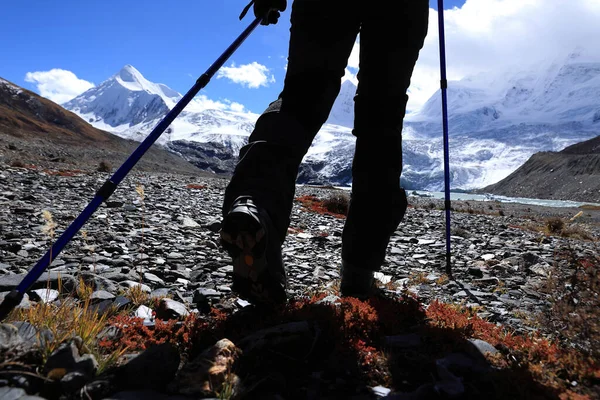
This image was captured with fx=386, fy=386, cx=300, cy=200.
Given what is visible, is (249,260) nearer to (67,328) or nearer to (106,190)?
(67,328)

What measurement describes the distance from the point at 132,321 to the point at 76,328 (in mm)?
418

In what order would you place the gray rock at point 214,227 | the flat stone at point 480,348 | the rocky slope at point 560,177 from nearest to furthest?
the flat stone at point 480,348 < the gray rock at point 214,227 < the rocky slope at point 560,177

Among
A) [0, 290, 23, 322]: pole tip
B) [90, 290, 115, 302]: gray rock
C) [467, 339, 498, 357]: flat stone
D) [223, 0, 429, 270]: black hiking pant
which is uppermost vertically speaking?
[223, 0, 429, 270]: black hiking pant

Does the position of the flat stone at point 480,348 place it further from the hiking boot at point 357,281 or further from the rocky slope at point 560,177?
the rocky slope at point 560,177

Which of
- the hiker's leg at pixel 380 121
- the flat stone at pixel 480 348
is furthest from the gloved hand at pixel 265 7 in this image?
the flat stone at pixel 480 348

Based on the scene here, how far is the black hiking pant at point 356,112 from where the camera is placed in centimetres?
234

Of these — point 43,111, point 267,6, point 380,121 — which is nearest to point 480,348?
point 380,121

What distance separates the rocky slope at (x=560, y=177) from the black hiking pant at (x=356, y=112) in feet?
318

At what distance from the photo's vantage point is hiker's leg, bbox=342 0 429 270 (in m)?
2.70

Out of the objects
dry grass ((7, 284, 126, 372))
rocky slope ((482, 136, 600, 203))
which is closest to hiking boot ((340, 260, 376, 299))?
dry grass ((7, 284, 126, 372))

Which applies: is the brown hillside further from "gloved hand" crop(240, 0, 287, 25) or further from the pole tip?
the pole tip

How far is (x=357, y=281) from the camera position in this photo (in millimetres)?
3195

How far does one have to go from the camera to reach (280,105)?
2537 millimetres

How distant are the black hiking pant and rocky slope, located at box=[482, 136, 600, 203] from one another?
9690 cm
